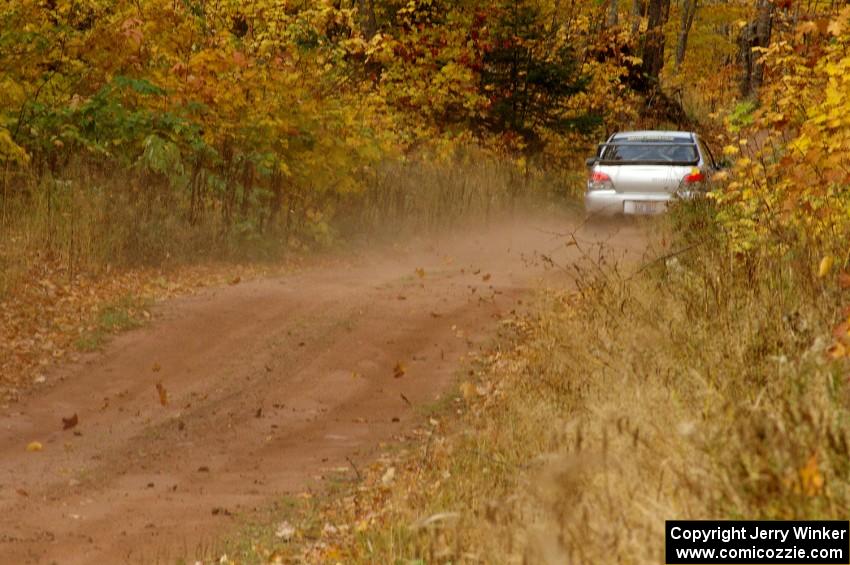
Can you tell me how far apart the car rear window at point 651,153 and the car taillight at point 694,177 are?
50 centimetres

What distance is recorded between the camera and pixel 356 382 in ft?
35.4

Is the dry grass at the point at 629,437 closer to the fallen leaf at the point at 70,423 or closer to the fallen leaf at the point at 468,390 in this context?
the fallen leaf at the point at 468,390

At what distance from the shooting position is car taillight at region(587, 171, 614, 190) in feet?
62.1

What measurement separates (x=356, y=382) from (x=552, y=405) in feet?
11.0

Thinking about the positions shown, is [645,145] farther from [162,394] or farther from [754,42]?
[162,394]

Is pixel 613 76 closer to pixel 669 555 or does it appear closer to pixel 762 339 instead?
pixel 762 339

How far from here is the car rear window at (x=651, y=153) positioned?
18844 millimetres

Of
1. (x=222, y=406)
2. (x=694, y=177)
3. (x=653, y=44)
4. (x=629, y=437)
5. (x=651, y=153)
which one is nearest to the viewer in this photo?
(x=629, y=437)

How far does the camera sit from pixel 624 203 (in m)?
18.8

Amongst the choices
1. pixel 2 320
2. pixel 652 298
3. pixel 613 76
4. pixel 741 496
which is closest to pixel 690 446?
pixel 741 496

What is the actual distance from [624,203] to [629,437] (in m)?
13.5

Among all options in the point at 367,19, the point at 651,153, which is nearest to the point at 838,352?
the point at 651,153

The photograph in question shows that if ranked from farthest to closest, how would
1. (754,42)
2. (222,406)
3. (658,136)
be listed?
(754,42), (658,136), (222,406)

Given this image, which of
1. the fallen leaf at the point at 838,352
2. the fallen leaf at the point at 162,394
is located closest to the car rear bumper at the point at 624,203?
the fallen leaf at the point at 162,394
